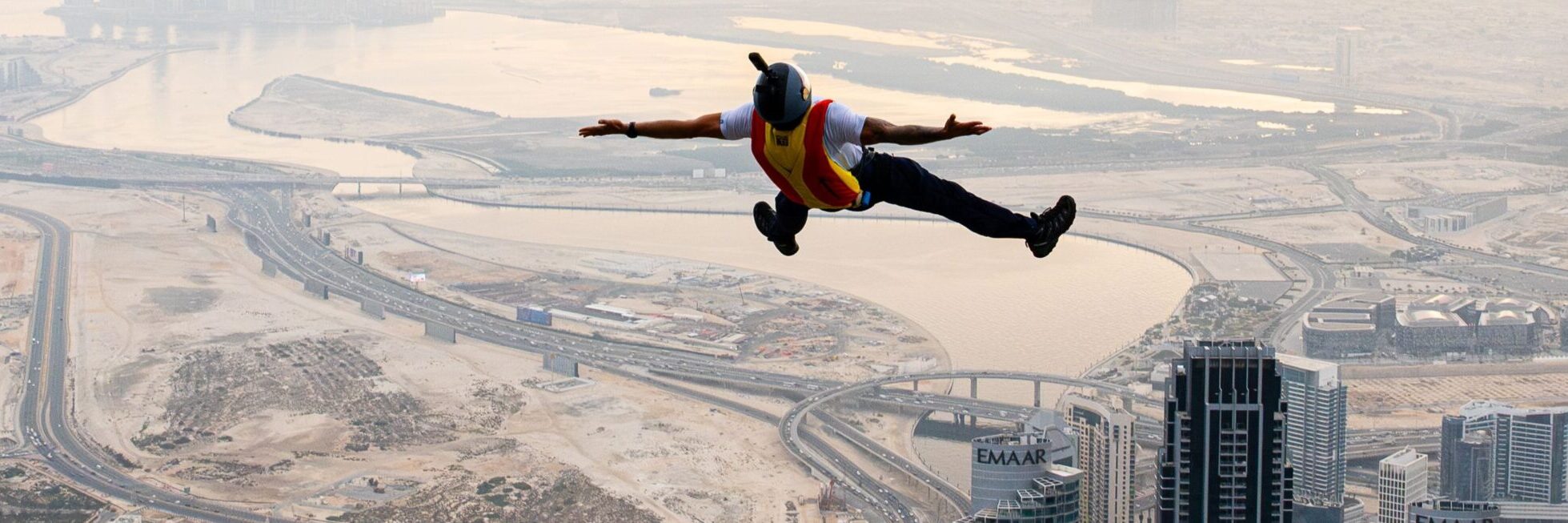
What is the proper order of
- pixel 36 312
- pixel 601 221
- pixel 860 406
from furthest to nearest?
pixel 601 221 → pixel 36 312 → pixel 860 406

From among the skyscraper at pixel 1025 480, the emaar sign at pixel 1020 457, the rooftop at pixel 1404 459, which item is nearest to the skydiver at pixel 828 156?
the skyscraper at pixel 1025 480

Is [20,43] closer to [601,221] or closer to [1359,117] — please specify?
[601,221]

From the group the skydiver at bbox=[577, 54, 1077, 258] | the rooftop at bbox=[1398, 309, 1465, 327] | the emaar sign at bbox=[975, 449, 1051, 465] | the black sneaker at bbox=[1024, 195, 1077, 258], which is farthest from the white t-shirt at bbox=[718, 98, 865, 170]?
the rooftop at bbox=[1398, 309, 1465, 327]

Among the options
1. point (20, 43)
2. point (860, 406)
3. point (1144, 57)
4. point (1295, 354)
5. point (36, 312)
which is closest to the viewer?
point (860, 406)

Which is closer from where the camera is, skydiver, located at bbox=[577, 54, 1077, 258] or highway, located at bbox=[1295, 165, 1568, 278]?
skydiver, located at bbox=[577, 54, 1077, 258]

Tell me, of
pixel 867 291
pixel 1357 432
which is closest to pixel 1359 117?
pixel 867 291

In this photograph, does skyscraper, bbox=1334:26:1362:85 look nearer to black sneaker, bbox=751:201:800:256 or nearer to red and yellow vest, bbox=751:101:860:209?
black sneaker, bbox=751:201:800:256
